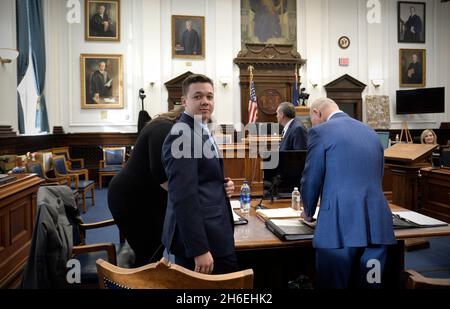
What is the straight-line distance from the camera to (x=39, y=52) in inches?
336

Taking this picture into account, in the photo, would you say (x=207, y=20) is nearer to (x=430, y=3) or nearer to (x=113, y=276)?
(x=430, y=3)

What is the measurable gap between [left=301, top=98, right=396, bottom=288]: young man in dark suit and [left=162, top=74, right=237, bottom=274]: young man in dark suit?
0.51m

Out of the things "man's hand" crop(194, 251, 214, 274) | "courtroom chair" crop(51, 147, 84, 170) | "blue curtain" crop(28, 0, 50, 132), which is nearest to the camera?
"man's hand" crop(194, 251, 214, 274)

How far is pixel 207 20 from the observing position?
10688 mm

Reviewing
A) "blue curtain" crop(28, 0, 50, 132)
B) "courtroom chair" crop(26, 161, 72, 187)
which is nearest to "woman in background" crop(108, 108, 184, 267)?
"courtroom chair" crop(26, 161, 72, 187)

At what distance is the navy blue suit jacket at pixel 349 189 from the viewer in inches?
73.5

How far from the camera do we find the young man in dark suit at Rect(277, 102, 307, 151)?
4465mm

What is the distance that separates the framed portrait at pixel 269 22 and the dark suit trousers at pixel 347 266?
9.74 m

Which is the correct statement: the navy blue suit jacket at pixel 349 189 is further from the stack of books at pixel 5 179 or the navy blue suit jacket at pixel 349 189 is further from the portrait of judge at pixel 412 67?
the portrait of judge at pixel 412 67

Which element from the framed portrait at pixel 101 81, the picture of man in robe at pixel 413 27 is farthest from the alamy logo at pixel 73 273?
the picture of man in robe at pixel 413 27

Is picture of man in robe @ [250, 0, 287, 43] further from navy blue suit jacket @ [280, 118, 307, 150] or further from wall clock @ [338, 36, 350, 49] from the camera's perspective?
navy blue suit jacket @ [280, 118, 307, 150]

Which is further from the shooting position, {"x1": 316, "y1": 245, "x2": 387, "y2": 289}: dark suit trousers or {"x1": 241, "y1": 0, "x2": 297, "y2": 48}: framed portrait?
{"x1": 241, "y1": 0, "x2": 297, "y2": 48}: framed portrait

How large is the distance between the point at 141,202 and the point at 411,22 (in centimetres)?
1247

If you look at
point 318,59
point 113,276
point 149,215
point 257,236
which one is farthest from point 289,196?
point 318,59
